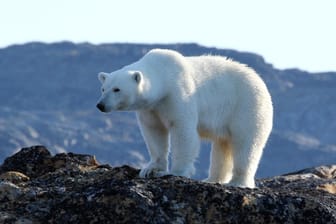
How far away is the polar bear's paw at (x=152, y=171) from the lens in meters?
14.7

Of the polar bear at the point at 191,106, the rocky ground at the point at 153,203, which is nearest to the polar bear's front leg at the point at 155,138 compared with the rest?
the polar bear at the point at 191,106

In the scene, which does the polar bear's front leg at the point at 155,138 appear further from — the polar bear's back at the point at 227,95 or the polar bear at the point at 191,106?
the polar bear's back at the point at 227,95

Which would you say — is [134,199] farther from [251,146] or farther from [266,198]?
[251,146]

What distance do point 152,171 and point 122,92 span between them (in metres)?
1.27

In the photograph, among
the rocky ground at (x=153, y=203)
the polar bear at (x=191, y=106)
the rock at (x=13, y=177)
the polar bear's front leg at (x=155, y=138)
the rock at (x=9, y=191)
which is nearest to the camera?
the rocky ground at (x=153, y=203)

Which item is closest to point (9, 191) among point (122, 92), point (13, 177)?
point (13, 177)

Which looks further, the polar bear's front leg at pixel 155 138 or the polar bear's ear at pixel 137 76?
the polar bear's front leg at pixel 155 138

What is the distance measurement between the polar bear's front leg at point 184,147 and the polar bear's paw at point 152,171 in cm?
20

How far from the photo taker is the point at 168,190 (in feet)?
38.8

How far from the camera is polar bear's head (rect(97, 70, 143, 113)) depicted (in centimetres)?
1542

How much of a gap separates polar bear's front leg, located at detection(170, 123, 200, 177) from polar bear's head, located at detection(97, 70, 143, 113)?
0.74m

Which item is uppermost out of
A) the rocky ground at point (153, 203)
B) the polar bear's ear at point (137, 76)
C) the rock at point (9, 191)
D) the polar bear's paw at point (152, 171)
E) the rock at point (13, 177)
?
the polar bear's ear at point (137, 76)

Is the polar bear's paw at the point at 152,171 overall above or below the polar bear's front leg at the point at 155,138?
below

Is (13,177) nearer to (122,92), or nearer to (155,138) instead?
(122,92)
